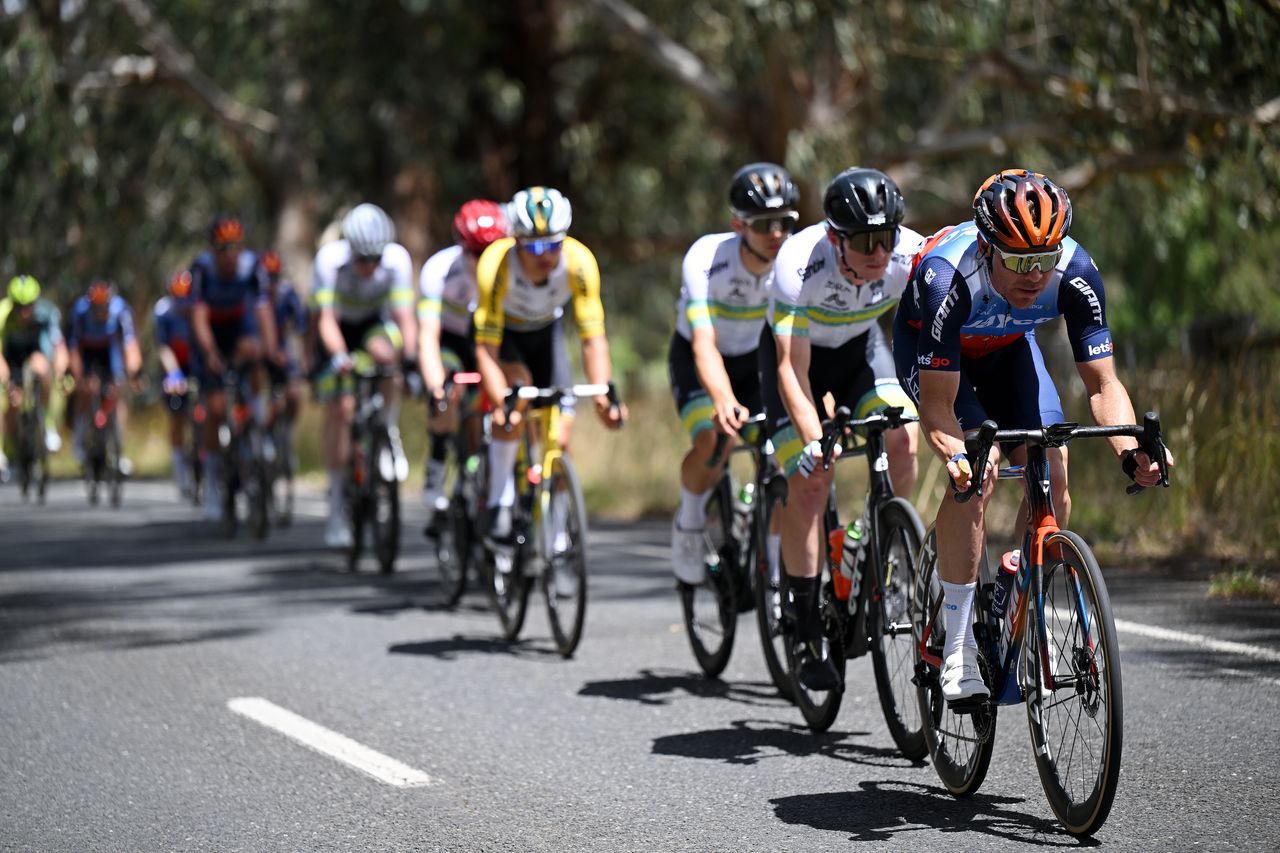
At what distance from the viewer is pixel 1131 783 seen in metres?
5.50

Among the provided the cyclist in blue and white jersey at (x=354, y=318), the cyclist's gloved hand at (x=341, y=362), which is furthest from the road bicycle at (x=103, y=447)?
the cyclist's gloved hand at (x=341, y=362)

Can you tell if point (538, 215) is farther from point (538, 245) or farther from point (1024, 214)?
point (1024, 214)

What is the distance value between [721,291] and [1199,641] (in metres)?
2.58

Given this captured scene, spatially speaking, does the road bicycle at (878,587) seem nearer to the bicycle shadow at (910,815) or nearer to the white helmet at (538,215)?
the bicycle shadow at (910,815)

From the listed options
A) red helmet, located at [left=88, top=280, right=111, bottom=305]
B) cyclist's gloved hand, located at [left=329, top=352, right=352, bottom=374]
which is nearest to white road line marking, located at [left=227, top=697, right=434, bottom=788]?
cyclist's gloved hand, located at [left=329, top=352, right=352, bottom=374]

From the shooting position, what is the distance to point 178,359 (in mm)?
17766

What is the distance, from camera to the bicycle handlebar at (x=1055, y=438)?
4.76 m

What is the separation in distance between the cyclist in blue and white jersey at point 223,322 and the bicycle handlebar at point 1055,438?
952 centimetres

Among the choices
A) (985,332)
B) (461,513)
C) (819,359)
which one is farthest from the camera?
(461,513)

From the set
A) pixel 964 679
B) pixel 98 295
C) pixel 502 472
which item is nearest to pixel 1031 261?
pixel 964 679

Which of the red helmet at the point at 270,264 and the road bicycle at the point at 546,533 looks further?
the red helmet at the point at 270,264

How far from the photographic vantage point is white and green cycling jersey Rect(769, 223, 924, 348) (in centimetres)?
639

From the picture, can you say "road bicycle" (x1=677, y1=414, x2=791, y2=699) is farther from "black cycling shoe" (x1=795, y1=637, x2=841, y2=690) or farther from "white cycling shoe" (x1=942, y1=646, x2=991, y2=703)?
"white cycling shoe" (x1=942, y1=646, x2=991, y2=703)

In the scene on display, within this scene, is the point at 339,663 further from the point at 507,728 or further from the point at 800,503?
the point at 800,503
